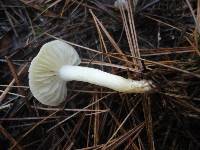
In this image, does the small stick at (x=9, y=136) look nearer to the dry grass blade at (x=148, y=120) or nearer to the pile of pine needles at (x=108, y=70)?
the pile of pine needles at (x=108, y=70)

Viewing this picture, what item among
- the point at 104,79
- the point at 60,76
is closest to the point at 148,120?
the point at 104,79

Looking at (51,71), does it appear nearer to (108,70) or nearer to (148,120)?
(108,70)

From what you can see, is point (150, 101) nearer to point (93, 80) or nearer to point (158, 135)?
point (158, 135)

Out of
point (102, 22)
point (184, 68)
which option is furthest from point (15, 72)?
point (184, 68)

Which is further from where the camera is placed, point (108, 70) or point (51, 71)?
point (108, 70)

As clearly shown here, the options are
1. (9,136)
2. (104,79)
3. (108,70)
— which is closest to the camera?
(104,79)
